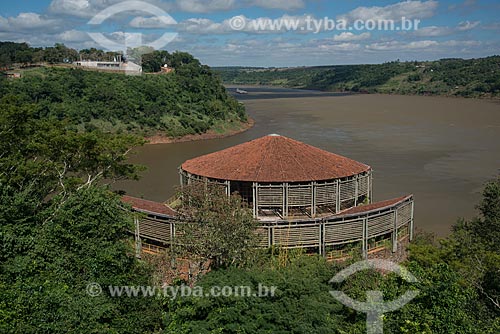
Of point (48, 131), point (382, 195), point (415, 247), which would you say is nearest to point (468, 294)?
point (415, 247)

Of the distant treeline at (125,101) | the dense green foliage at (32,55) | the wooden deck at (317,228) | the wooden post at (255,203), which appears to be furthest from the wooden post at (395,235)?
the dense green foliage at (32,55)

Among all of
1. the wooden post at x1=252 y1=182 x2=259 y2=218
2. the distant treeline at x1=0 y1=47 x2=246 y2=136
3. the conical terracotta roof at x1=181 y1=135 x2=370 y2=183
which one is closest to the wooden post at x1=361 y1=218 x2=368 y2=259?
the conical terracotta roof at x1=181 y1=135 x2=370 y2=183

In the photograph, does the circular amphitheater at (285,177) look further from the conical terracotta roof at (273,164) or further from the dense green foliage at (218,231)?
the dense green foliage at (218,231)

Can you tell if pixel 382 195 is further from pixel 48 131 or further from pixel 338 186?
pixel 48 131

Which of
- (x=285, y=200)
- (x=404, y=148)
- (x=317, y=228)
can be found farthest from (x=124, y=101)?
(x=317, y=228)

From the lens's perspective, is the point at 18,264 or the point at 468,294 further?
the point at 18,264

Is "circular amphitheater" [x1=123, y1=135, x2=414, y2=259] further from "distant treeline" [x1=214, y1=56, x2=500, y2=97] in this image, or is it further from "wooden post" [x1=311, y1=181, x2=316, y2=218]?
"distant treeline" [x1=214, y1=56, x2=500, y2=97]
